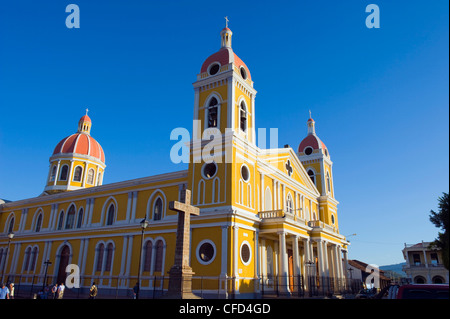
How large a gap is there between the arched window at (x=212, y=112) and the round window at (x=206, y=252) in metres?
8.75

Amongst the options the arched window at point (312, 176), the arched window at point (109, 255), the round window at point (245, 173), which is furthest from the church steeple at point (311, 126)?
the arched window at point (109, 255)

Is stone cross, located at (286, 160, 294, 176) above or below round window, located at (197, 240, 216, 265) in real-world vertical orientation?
above

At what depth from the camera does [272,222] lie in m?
23.4

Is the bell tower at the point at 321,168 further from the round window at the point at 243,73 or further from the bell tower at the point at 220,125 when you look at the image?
the round window at the point at 243,73

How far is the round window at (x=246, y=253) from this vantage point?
859 inches

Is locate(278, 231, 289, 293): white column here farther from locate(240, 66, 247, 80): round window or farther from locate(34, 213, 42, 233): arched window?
locate(34, 213, 42, 233): arched window

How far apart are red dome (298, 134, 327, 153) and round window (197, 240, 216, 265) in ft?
69.4

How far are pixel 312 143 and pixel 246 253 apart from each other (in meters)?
20.5

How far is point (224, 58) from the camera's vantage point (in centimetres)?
2556

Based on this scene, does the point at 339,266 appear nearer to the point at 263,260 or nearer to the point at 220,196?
the point at 263,260

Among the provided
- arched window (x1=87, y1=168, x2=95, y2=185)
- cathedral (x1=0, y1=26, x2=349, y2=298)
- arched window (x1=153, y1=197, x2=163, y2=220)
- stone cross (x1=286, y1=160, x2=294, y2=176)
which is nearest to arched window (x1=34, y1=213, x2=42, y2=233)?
cathedral (x1=0, y1=26, x2=349, y2=298)

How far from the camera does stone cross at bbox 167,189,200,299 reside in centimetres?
1341

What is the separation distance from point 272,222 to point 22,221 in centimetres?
2918
